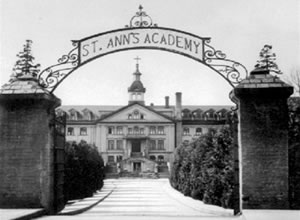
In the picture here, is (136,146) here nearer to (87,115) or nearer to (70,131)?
(87,115)

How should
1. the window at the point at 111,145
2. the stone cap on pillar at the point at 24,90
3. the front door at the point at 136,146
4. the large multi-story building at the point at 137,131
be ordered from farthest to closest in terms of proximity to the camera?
the front door at the point at 136,146 → the window at the point at 111,145 → the large multi-story building at the point at 137,131 → the stone cap on pillar at the point at 24,90

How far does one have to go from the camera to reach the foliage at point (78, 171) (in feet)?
61.5

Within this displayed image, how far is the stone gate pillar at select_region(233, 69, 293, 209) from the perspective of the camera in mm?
11008

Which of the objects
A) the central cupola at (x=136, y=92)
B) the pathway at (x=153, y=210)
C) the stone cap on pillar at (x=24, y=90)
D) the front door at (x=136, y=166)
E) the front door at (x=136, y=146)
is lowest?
the front door at (x=136, y=166)

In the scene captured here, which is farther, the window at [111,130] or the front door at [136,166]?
the window at [111,130]

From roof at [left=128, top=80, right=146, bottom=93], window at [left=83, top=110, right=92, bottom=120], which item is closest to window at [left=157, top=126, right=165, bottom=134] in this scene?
roof at [left=128, top=80, right=146, bottom=93]

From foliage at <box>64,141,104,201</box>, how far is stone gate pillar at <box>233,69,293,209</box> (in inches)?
351

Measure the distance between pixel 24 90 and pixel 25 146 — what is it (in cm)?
142

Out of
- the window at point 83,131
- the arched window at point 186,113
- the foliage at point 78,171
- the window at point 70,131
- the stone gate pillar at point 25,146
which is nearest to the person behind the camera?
the stone gate pillar at point 25,146

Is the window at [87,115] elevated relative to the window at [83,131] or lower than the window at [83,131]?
elevated

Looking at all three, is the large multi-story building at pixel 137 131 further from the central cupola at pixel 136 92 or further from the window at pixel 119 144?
the central cupola at pixel 136 92

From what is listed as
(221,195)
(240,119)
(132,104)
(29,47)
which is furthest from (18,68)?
(132,104)

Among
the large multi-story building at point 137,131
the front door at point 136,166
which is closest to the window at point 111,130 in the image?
the large multi-story building at point 137,131

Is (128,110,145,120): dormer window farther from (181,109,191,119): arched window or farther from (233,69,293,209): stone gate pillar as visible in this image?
(233,69,293,209): stone gate pillar
